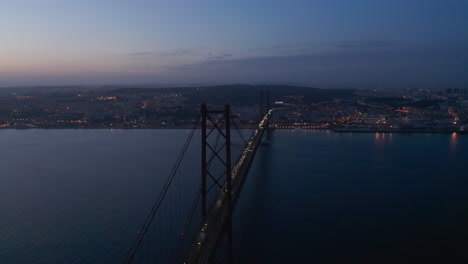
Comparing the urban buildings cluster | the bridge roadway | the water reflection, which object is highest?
the urban buildings cluster

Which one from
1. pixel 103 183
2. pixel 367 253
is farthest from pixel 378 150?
pixel 103 183

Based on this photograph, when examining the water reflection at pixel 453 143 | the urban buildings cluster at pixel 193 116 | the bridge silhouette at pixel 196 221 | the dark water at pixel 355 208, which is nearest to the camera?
the bridge silhouette at pixel 196 221

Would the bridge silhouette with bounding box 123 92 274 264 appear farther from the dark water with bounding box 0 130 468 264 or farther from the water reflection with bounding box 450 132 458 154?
the water reflection with bounding box 450 132 458 154

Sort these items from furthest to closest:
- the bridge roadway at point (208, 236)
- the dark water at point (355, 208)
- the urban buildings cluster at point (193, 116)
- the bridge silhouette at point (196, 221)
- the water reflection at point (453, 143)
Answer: the urban buildings cluster at point (193, 116)
the water reflection at point (453, 143)
the dark water at point (355, 208)
the bridge silhouette at point (196, 221)
the bridge roadway at point (208, 236)

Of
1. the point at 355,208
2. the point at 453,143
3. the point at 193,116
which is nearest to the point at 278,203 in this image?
the point at 355,208

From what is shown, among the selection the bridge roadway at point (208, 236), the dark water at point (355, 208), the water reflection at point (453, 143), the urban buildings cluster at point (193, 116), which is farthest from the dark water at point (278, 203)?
the urban buildings cluster at point (193, 116)

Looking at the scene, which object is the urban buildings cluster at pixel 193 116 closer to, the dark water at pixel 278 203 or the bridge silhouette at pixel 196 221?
the dark water at pixel 278 203

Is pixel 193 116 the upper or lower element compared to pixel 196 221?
upper

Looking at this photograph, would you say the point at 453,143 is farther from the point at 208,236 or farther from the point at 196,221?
the point at 208,236

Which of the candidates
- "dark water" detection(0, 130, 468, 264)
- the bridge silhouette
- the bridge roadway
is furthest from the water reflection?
the bridge roadway
